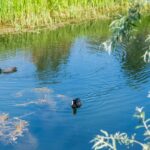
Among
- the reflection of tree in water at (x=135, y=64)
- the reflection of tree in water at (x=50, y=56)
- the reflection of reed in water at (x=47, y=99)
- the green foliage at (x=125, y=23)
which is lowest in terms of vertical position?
the reflection of tree in water at (x=50, y=56)

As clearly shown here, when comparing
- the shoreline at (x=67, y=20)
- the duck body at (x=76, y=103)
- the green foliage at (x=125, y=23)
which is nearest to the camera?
the green foliage at (x=125, y=23)

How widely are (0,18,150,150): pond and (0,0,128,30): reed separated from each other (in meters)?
1.76

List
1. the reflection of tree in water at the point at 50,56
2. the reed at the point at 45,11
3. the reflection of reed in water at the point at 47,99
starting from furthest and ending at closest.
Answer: the reed at the point at 45,11, the reflection of tree in water at the point at 50,56, the reflection of reed in water at the point at 47,99

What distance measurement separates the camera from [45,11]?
95.7 ft

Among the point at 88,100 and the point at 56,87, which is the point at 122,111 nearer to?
the point at 88,100

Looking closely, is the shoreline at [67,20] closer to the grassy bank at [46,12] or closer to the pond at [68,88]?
the grassy bank at [46,12]

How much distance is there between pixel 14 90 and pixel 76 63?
4.63 m

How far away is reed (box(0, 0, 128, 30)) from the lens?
27906 millimetres

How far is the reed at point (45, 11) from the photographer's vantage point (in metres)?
27.9

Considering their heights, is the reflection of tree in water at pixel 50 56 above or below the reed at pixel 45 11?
below

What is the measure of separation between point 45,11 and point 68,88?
12.4m

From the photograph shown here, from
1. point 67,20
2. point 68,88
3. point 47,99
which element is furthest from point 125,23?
point 67,20

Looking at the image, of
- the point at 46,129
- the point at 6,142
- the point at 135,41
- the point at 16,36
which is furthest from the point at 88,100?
the point at 16,36

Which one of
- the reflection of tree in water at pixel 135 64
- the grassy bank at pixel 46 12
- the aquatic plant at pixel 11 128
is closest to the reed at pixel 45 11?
the grassy bank at pixel 46 12
